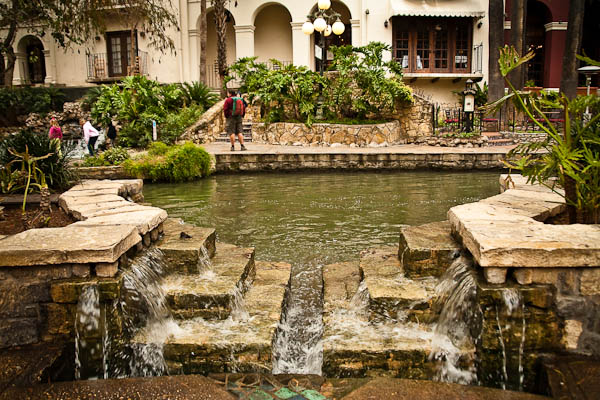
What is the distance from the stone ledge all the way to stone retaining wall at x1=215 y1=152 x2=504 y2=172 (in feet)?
26.1

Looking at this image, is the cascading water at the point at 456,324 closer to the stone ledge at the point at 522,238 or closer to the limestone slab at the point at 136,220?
the stone ledge at the point at 522,238

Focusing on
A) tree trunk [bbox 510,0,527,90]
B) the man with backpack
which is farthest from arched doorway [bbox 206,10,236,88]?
tree trunk [bbox 510,0,527,90]

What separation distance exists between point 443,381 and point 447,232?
1454 millimetres

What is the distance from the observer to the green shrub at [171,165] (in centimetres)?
1062

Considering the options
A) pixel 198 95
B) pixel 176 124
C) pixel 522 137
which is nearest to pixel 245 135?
pixel 176 124

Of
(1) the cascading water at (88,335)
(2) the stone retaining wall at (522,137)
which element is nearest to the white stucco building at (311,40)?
(2) the stone retaining wall at (522,137)

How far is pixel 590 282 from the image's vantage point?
312 cm

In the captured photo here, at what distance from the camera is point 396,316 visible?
11.8 ft

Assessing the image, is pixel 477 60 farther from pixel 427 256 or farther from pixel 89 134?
pixel 427 256

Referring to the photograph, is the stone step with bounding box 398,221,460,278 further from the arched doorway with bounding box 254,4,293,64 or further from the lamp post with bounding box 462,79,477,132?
the arched doorway with bounding box 254,4,293,64

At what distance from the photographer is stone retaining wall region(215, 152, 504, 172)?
12031mm

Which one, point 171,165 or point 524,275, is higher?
point 171,165

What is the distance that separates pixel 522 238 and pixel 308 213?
4.49 m

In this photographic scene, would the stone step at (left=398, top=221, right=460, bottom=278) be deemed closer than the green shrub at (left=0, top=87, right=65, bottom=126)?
Yes
